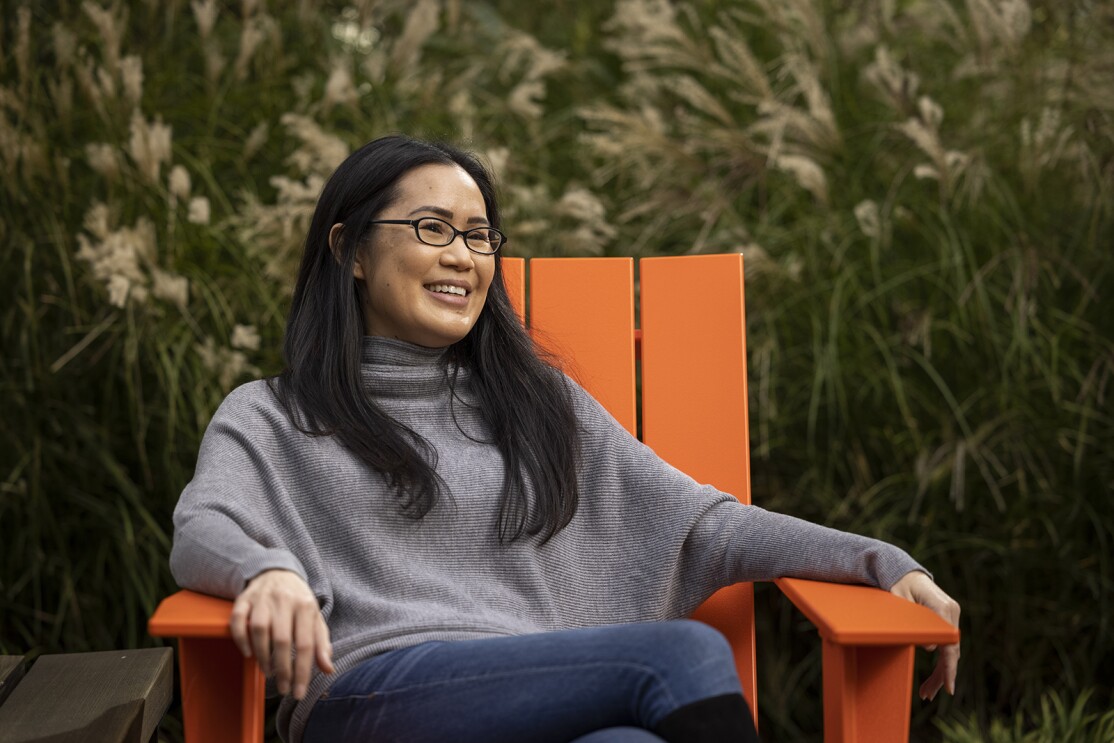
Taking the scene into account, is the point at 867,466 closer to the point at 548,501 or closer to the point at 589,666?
the point at 548,501

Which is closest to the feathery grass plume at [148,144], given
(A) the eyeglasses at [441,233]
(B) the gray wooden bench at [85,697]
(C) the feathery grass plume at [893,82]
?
(A) the eyeglasses at [441,233]

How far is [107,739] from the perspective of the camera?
152 centimetres

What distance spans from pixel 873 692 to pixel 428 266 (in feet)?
3.11

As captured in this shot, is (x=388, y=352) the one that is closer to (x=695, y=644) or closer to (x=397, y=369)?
(x=397, y=369)

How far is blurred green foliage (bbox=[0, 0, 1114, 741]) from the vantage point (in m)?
2.82

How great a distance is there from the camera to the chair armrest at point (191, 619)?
1444mm

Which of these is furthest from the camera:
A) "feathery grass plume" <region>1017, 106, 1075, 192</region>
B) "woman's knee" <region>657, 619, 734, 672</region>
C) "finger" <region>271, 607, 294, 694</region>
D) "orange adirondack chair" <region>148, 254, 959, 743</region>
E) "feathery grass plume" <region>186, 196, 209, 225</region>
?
"feathery grass plume" <region>1017, 106, 1075, 192</region>

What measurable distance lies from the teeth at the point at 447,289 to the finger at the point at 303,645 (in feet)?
2.31

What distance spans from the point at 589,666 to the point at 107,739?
2.03 ft

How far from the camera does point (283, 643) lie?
144 cm

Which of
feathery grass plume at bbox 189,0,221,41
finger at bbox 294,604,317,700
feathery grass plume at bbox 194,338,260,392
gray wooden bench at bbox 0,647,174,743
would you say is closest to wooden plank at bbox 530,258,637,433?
feathery grass plume at bbox 194,338,260,392

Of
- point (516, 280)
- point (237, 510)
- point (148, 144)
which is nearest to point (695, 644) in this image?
point (237, 510)

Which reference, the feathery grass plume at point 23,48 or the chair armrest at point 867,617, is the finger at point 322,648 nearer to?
the chair armrest at point 867,617

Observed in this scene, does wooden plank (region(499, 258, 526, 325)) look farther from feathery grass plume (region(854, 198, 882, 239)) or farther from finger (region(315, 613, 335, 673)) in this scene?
finger (region(315, 613, 335, 673))
